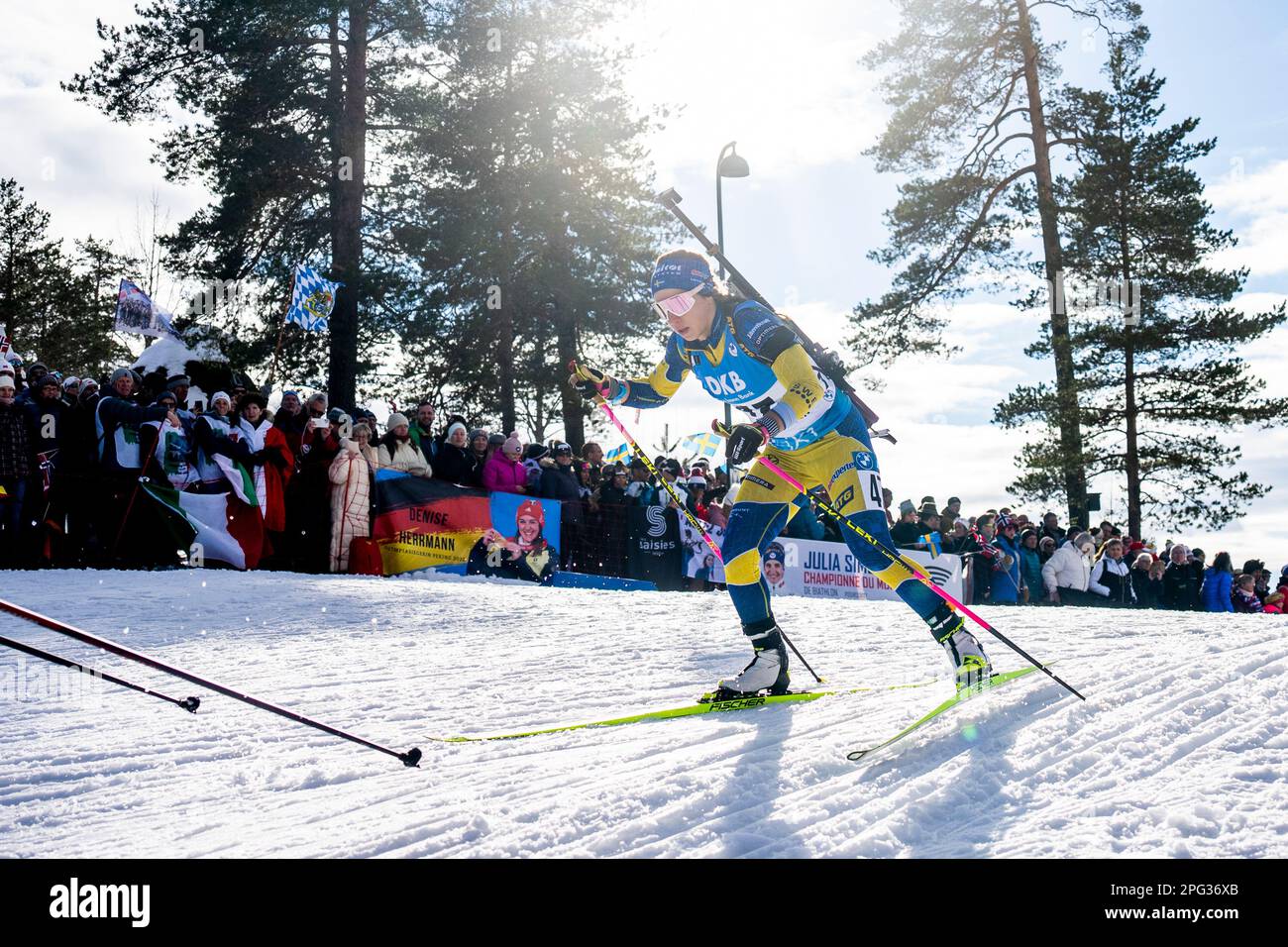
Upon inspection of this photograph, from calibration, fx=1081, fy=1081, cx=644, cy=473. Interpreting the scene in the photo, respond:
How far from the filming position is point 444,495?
38.5 feet

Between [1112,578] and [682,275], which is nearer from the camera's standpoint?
[682,275]

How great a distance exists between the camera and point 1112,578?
46.2 feet

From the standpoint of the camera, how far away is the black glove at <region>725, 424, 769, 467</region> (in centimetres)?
483

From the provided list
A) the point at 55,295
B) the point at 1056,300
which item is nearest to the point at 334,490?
the point at 1056,300

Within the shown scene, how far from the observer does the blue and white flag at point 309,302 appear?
14.6 m

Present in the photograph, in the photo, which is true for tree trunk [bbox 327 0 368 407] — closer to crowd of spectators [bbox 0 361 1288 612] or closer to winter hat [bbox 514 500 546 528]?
crowd of spectators [bbox 0 361 1288 612]

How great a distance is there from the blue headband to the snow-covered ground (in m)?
2.02

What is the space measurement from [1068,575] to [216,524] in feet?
33.4

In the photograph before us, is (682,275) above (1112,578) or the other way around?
above

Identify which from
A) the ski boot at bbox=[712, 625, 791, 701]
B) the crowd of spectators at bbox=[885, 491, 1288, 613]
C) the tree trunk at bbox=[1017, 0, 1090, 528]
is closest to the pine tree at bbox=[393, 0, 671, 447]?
the tree trunk at bbox=[1017, 0, 1090, 528]

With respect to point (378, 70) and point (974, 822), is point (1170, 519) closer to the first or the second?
point (378, 70)

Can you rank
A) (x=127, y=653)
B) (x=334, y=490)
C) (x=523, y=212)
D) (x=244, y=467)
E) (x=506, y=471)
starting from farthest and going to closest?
(x=523, y=212) → (x=506, y=471) → (x=334, y=490) → (x=244, y=467) → (x=127, y=653)

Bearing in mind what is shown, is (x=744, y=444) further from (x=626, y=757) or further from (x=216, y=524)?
(x=216, y=524)
